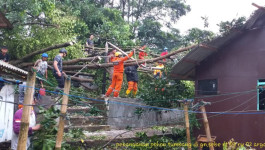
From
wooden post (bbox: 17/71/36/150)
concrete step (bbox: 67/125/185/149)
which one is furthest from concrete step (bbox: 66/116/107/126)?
wooden post (bbox: 17/71/36/150)

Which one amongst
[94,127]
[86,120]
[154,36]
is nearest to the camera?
[94,127]

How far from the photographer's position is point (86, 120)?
9992 millimetres

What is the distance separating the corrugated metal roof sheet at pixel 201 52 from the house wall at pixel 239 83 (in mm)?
252

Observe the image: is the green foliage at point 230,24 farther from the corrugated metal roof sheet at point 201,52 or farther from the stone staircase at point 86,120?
the stone staircase at point 86,120

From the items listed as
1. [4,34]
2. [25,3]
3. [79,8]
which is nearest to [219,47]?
[25,3]

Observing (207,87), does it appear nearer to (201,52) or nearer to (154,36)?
(201,52)

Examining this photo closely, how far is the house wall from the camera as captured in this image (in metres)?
8.58

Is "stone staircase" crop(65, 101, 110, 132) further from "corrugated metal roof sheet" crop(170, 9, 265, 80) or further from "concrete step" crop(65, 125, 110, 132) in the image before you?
"corrugated metal roof sheet" crop(170, 9, 265, 80)

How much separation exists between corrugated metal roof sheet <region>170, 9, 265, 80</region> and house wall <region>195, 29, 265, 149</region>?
0.83 feet

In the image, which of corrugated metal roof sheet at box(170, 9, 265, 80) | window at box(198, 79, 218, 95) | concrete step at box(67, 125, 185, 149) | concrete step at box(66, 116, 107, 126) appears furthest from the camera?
window at box(198, 79, 218, 95)

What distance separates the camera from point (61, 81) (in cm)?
982

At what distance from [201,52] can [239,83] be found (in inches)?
59.5

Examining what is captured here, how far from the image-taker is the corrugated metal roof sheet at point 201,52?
28.0 feet

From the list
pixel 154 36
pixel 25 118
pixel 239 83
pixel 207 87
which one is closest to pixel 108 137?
pixel 207 87
